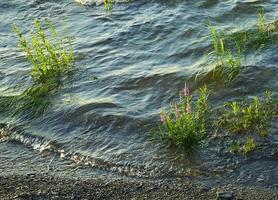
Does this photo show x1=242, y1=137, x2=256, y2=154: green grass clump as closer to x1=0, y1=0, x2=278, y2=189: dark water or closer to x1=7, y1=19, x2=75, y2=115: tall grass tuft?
x1=0, y1=0, x2=278, y2=189: dark water

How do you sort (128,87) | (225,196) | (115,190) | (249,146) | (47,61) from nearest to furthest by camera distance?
(225,196)
(115,190)
(249,146)
(128,87)
(47,61)

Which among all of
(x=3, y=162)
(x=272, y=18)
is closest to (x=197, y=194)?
(x=3, y=162)

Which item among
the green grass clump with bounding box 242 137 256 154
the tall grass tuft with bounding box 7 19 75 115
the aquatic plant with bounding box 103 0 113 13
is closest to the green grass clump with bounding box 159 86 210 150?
the green grass clump with bounding box 242 137 256 154

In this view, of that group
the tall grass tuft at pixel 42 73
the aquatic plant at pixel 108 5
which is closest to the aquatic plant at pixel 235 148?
the tall grass tuft at pixel 42 73

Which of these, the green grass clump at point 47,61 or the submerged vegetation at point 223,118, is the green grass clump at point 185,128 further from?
the green grass clump at point 47,61

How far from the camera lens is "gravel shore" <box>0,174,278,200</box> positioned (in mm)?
5762

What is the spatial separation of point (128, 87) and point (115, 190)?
2994 millimetres

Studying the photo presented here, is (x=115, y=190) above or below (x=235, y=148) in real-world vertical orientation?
above

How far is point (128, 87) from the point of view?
871 centimetres

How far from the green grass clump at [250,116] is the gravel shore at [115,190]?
1247 mm

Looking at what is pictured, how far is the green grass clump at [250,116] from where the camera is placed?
6957 mm

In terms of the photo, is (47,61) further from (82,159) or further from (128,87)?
(82,159)

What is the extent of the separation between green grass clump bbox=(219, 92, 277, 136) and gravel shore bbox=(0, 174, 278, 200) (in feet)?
4.09

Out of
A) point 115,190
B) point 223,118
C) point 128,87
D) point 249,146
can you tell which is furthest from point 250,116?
point 128,87
